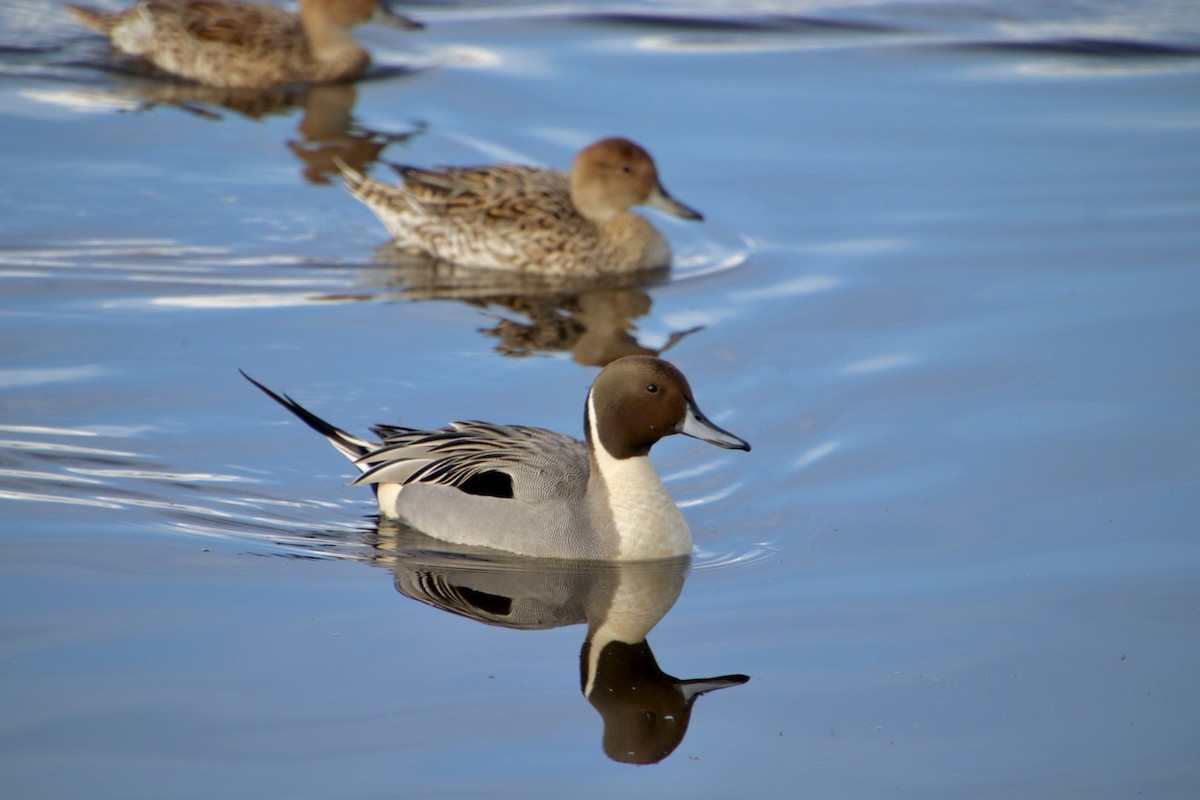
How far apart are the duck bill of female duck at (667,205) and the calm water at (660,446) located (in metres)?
0.40

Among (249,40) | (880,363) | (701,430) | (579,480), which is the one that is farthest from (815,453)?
(249,40)

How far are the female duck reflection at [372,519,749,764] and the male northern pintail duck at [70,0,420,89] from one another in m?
8.28

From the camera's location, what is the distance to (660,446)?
8.27 meters

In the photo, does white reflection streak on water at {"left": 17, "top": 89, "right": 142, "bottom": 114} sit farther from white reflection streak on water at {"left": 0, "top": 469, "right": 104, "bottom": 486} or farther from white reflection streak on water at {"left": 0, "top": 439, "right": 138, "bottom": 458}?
white reflection streak on water at {"left": 0, "top": 469, "right": 104, "bottom": 486}

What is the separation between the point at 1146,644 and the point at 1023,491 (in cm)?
142

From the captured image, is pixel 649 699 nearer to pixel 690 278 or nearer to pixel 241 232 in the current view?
pixel 690 278

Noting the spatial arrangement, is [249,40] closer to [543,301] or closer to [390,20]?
[390,20]

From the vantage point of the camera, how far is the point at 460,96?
14.4 m

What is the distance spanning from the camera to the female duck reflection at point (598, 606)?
18.9 feet

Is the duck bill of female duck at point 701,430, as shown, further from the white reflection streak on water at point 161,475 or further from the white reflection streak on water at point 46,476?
the white reflection streak on water at point 46,476

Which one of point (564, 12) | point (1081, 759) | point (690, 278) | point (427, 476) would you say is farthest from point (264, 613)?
point (564, 12)

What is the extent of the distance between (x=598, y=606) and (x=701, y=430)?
88cm

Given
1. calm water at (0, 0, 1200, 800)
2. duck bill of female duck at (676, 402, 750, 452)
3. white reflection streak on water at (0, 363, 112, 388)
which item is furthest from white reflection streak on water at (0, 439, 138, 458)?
duck bill of female duck at (676, 402, 750, 452)

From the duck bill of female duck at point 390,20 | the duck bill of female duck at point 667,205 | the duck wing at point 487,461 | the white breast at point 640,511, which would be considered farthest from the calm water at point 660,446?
the duck bill of female duck at point 390,20
